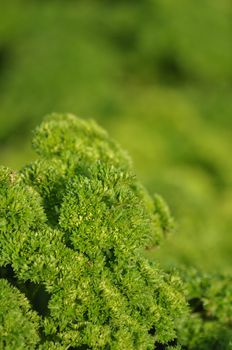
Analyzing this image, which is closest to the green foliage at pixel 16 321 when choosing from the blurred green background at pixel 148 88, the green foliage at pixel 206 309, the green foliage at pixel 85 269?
the green foliage at pixel 85 269


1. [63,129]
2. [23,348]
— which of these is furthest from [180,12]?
[23,348]

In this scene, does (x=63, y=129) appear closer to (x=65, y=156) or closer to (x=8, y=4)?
(x=65, y=156)

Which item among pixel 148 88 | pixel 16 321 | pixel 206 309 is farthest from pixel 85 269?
pixel 148 88

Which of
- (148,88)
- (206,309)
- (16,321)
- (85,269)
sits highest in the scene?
(148,88)

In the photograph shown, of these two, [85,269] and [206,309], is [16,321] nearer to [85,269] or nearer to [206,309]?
[85,269]

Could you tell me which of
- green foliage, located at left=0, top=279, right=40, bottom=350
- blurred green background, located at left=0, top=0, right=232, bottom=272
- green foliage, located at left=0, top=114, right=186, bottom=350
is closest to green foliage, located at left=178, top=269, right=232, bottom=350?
green foliage, located at left=0, top=114, right=186, bottom=350

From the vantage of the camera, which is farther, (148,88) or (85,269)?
(148,88)
